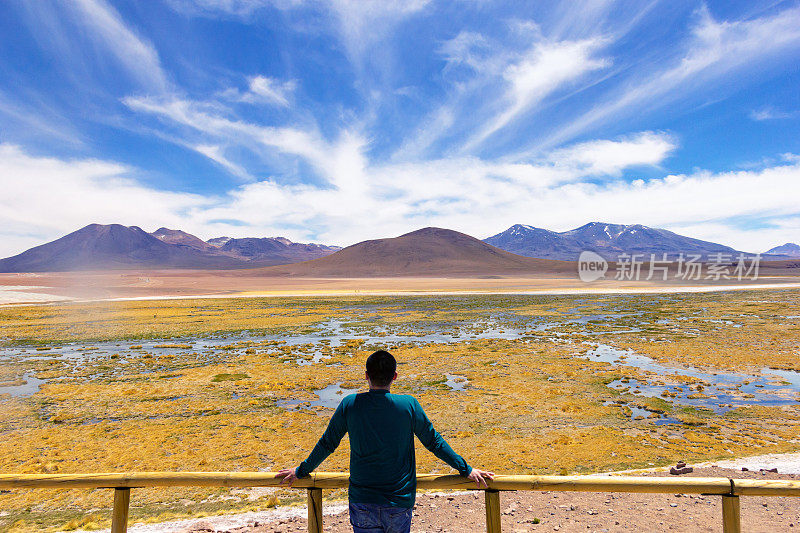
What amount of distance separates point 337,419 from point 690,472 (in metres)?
8.32

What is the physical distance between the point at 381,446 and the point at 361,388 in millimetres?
14078

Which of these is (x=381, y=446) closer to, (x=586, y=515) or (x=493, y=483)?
(x=493, y=483)

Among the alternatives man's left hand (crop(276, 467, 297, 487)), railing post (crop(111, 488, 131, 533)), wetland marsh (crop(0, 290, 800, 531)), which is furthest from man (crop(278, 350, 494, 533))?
wetland marsh (crop(0, 290, 800, 531))

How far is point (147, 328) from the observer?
35.6m

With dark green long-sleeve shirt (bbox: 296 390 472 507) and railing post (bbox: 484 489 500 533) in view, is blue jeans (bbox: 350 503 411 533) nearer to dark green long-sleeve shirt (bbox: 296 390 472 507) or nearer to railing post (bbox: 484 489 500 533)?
dark green long-sleeve shirt (bbox: 296 390 472 507)

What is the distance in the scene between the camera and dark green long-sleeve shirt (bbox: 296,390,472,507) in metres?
2.99

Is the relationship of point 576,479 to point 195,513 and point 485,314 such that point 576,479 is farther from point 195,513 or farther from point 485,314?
point 485,314

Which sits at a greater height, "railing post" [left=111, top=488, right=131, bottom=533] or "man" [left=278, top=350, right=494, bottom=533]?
"man" [left=278, top=350, right=494, bottom=533]

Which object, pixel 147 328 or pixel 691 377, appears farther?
pixel 147 328

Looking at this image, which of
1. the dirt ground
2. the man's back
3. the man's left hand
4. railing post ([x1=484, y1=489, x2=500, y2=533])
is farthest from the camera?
the dirt ground

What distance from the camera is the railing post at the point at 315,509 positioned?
3713mm

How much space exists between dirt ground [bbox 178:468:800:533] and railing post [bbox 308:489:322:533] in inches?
124

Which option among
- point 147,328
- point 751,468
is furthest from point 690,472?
point 147,328

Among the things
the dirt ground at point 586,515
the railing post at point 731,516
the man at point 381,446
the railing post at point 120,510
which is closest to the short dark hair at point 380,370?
the man at point 381,446
